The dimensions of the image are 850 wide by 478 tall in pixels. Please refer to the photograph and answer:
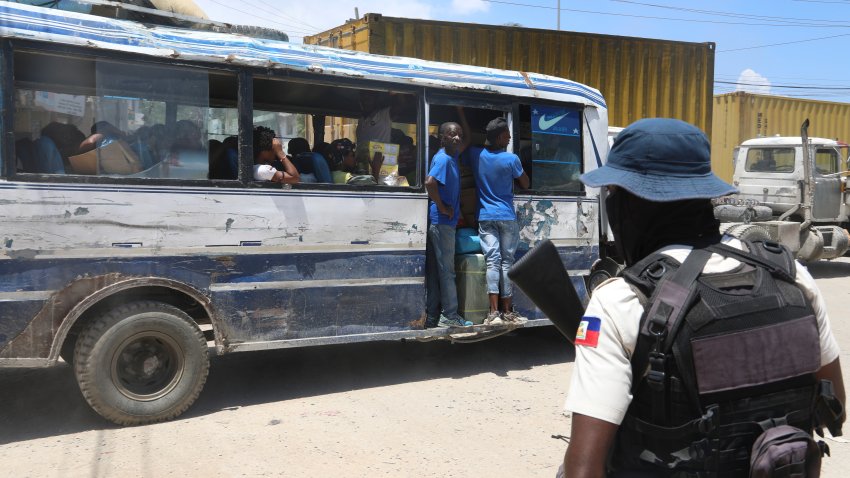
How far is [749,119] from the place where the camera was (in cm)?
1705

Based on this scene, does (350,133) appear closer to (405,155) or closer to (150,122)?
(405,155)

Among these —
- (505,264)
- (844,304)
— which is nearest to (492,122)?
(505,264)

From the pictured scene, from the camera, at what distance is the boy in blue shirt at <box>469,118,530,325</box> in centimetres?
600

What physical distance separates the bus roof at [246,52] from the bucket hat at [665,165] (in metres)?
3.76

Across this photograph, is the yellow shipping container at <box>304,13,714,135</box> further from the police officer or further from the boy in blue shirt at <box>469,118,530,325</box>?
the police officer

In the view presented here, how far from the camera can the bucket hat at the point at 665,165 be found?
162cm

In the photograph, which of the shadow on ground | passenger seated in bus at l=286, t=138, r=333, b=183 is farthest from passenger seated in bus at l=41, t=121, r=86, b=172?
the shadow on ground

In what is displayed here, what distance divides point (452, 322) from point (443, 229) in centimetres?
79

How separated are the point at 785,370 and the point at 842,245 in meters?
12.7

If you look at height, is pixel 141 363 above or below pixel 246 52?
below

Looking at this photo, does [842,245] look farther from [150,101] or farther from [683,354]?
[683,354]

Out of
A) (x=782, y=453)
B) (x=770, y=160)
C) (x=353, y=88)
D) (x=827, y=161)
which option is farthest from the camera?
(x=770, y=160)

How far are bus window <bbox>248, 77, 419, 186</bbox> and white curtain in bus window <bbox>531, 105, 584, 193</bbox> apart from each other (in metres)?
1.17

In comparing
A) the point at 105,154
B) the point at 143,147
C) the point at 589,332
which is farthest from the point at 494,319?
the point at 589,332
